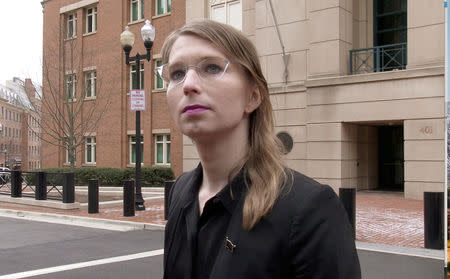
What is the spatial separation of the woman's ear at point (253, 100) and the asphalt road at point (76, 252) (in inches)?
219

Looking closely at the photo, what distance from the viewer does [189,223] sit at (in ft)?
5.54

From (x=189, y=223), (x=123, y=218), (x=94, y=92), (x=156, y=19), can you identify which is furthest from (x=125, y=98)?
(x=189, y=223)

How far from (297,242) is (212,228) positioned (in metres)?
0.33

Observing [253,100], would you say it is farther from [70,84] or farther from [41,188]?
[70,84]

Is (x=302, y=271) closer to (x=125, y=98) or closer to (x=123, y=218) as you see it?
(x=123, y=218)

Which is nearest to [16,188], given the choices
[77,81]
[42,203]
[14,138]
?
[42,203]

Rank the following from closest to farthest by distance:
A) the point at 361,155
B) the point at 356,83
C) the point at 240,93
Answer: the point at 240,93, the point at 356,83, the point at 361,155

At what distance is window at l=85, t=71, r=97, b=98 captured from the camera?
29.8 metres

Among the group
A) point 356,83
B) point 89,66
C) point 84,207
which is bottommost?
point 84,207

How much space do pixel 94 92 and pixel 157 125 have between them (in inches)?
240

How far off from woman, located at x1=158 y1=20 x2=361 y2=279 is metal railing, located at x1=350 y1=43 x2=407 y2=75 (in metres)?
17.5

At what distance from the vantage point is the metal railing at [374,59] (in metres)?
18.2

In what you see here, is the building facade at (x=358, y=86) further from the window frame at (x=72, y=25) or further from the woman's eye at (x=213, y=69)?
the woman's eye at (x=213, y=69)

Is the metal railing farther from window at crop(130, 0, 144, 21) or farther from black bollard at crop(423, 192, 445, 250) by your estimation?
window at crop(130, 0, 144, 21)
